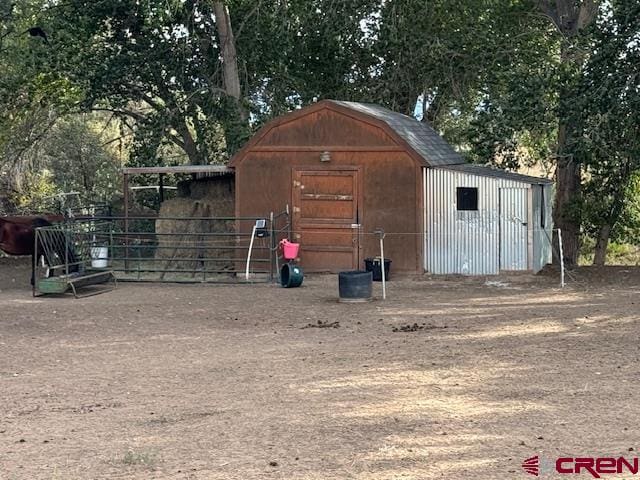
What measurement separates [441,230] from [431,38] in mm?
7120

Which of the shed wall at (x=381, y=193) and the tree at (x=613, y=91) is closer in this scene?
the tree at (x=613, y=91)

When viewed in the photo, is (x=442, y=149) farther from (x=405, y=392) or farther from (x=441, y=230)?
(x=405, y=392)

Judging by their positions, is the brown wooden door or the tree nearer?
the tree

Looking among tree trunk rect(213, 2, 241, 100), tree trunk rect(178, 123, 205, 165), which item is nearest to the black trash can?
tree trunk rect(213, 2, 241, 100)

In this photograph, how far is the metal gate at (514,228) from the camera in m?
16.0

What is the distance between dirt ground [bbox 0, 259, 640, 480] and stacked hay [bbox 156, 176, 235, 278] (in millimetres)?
4365

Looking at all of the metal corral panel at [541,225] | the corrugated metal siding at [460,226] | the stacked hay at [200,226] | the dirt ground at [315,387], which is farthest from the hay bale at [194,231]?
the metal corral panel at [541,225]

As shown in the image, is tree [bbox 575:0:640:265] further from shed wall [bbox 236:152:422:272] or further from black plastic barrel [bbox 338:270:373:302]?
black plastic barrel [bbox 338:270:373:302]

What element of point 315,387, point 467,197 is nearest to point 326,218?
point 467,197

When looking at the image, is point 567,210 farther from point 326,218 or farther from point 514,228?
point 326,218

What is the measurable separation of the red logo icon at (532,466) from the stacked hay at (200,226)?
12.4 meters

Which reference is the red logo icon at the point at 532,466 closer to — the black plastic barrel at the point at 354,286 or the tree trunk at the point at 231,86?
the black plastic barrel at the point at 354,286

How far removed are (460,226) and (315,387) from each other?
30.3ft

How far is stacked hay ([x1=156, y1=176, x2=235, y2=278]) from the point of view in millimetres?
17938
